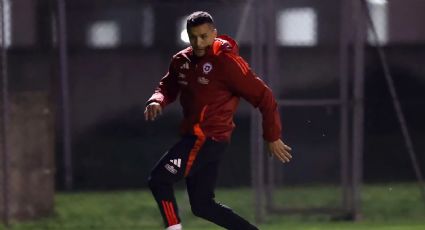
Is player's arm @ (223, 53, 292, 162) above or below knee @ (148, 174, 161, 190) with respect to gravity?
above

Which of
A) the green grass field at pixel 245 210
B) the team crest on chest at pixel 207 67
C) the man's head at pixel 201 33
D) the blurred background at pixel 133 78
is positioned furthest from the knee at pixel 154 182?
the blurred background at pixel 133 78

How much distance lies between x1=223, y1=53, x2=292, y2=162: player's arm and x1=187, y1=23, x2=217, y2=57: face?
0.14 meters

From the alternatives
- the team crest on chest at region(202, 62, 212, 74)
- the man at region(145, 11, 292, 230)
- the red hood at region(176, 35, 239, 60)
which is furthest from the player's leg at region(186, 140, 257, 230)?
the red hood at region(176, 35, 239, 60)

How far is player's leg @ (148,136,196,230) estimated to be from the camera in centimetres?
774

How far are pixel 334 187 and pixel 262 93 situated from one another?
4.29m

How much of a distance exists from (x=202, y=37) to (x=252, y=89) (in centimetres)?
46

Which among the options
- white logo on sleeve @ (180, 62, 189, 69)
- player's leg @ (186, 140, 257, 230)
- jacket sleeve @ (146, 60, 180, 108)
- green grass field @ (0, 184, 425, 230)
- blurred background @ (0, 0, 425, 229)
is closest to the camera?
player's leg @ (186, 140, 257, 230)

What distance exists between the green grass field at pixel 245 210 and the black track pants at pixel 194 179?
3153mm

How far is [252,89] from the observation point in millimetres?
7812

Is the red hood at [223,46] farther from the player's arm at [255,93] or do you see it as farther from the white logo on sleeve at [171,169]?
the white logo on sleeve at [171,169]

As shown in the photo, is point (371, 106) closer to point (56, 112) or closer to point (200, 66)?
point (56, 112)

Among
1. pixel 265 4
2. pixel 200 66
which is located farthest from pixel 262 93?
pixel 265 4

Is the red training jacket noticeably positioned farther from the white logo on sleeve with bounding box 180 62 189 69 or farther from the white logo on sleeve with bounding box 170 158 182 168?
the white logo on sleeve with bounding box 170 158 182 168

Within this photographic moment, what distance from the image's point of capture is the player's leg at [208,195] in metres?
7.84
